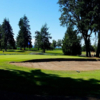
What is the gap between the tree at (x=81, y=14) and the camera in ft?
95.4

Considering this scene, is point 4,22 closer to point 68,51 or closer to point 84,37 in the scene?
point 68,51

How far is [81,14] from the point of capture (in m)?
30.2

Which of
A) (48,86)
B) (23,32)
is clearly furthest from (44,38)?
(48,86)

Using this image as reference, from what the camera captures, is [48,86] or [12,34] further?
[12,34]

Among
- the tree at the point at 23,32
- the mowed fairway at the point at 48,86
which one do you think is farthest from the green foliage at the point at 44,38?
the mowed fairway at the point at 48,86

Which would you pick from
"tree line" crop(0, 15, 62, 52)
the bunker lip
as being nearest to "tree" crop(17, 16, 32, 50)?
"tree line" crop(0, 15, 62, 52)

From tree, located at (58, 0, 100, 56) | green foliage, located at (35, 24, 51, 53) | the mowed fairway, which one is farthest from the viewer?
green foliage, located at (35, 24, 51, 53)

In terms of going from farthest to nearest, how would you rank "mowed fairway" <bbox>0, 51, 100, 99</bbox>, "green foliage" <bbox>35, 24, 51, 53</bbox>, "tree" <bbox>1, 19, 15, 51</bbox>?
"tree" <bbox>1, 19, 15, 51</bbox>
"green foliage" <bbox>35, 24, 51, 53</bbox>
"mowed fairway" <bbox>0, 51, 100, 99</bbox>

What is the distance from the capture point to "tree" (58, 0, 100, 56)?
29.1 meters

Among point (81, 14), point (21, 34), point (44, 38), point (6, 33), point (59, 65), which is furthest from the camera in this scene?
point (21, 34)

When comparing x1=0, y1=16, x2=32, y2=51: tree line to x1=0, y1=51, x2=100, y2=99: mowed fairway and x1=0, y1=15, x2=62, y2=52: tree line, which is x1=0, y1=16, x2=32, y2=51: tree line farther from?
x1=0, y1=51, x2=100, y2=99: mowed fairway

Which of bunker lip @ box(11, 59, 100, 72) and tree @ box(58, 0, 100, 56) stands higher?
tree @ box(58, 0, 100, 56)

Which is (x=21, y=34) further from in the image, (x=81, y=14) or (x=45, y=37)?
(x=81, y=14)

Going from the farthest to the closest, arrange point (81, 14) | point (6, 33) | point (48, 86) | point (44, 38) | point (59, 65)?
point (6, 33), point (44, 38), point (81, 14), point (59, 65), point (48, 86)
